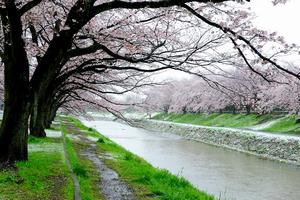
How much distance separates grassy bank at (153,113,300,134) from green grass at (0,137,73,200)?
31254 millimetres

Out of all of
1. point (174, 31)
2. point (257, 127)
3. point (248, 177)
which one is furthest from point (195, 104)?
Answer: point (174, 31)

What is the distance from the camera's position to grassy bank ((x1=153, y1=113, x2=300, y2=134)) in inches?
1583

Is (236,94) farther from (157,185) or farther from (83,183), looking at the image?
(83,183)

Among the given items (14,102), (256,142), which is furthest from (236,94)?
(256,142)

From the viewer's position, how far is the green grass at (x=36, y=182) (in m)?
7.27

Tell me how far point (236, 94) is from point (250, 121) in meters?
40.8

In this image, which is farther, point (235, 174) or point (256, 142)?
point (256, 142)

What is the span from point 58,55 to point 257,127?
39.1 metres

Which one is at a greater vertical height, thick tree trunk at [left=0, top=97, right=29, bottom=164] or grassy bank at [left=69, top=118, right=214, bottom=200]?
thick tree trunk at [left=0, top=97, right=29, bottom=164]

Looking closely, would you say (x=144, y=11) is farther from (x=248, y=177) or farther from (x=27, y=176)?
(x=248, y=177)

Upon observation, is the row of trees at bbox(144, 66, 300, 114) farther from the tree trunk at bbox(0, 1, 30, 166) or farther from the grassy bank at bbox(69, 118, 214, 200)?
the tree trunk at bbox(0, 1, 30, 166)

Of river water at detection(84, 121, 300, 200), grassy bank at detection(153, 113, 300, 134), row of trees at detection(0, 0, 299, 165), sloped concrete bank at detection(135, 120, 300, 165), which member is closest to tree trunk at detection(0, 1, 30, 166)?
row of trees at detection(0, 0, 299, 165)

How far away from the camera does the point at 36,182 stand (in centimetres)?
816

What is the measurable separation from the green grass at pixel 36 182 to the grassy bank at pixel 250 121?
103 feet
